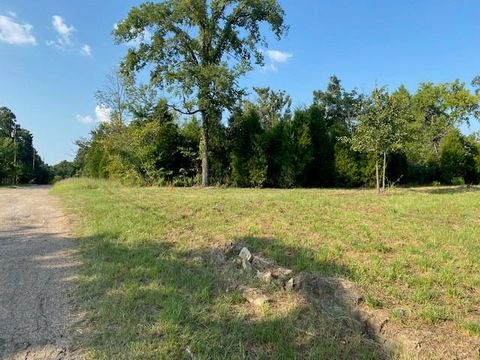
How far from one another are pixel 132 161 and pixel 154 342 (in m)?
21.5

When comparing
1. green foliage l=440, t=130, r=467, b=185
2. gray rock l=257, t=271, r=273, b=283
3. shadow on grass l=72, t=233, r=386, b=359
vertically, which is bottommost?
shadow on grass l=72, t=233, r=386, b=359

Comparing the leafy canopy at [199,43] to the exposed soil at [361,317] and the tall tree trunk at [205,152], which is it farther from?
the exposed soil at [361,317]

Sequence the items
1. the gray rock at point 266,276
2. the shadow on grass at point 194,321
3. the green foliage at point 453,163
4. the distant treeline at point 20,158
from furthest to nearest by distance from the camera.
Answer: the distant treeline at point 20,158 → the green foliage at point 453,163 → the gray rock at point 266,276 → the shadow on grass at point 194,321

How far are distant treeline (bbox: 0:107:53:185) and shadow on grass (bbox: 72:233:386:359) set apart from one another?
134 feet

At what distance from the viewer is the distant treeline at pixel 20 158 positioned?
135 ft

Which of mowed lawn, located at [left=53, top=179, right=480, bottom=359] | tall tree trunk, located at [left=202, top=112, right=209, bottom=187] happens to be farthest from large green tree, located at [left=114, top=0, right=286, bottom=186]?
mowed lawn, located at [left=53, top=179, right=480, bottom=359]

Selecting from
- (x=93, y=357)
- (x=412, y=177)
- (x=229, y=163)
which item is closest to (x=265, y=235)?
(x=93, y=357)

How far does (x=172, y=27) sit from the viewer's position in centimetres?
2191

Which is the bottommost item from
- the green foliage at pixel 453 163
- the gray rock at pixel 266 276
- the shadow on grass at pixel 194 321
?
the shadow on grass at pixel 194 321

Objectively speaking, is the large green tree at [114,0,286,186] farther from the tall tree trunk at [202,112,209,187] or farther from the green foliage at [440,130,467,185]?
the green foliage at [440,130,467,185]

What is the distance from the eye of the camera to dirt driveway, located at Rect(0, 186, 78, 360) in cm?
325

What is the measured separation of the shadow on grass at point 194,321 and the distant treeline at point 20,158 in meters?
40.8

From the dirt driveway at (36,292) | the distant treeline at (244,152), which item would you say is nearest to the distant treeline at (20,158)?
the distant treeline at (244,152)

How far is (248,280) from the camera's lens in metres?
4.77
